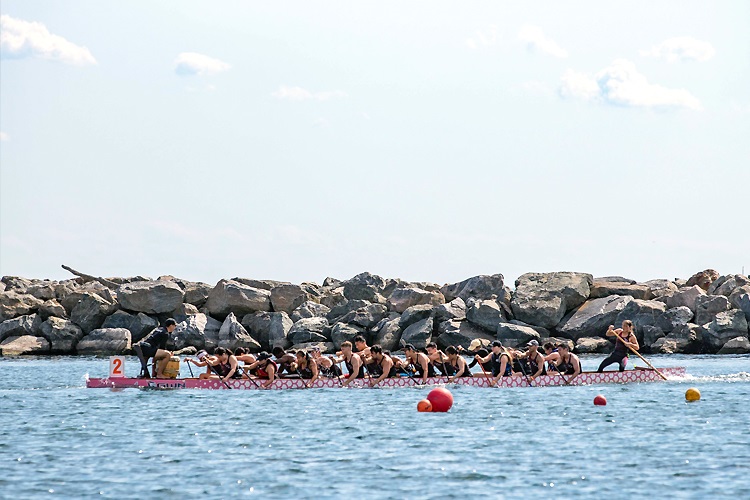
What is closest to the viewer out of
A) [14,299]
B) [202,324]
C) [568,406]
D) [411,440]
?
[411,440]

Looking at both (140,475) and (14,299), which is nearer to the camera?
(140,475)

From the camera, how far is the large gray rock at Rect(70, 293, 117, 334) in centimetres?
5741

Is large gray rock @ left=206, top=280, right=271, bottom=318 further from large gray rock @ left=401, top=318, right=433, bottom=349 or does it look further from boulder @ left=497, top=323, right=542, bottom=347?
boulder @ left=497, top=323, right=542, bottom=347

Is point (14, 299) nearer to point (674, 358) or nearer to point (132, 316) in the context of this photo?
point (132, 316)

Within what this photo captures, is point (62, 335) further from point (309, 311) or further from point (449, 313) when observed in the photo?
point (449, 313)

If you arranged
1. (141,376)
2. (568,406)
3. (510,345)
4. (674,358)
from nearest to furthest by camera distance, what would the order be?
1. (568,406)
2. (141,376)
3. (674,358)
4. (510,345)

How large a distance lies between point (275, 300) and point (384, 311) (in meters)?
6.12

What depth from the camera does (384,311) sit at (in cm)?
5622

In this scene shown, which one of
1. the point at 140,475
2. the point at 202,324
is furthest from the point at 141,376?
the point at 202,324

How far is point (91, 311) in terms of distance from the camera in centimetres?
5747

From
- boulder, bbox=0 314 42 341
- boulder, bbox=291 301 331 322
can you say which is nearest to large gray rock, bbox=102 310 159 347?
boulder, bbox=0 314 42 341

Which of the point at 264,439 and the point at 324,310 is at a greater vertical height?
the point at 324,310

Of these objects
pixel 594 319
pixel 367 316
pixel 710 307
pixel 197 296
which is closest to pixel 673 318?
pixel 710 307

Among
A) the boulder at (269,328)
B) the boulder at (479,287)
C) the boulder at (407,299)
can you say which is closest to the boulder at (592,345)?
the boulder at (479,287)
